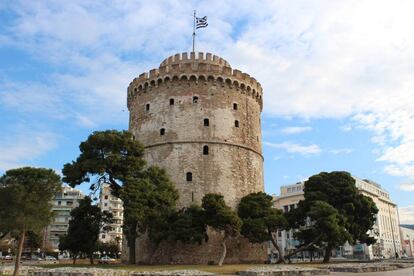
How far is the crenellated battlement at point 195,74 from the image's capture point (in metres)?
32.5

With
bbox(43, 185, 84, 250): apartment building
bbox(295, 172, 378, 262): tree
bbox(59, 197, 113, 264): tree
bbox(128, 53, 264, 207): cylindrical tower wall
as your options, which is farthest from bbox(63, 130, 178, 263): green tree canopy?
bbox(43, 185, 84, 250): apartment building

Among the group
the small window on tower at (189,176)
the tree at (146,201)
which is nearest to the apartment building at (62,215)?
the small window on tower at (189,176)

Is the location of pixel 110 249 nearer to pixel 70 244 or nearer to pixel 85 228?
pixel 70 244

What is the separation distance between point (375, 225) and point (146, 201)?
60700 millimetres

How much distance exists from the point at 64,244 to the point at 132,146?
27.3 feet

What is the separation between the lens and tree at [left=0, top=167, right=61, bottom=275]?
17016 millimetres

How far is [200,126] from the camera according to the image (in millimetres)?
31594

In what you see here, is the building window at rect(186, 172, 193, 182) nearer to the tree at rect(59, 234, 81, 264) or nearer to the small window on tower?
the small window on tower

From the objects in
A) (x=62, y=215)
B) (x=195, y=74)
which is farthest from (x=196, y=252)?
(x=62, y=215)

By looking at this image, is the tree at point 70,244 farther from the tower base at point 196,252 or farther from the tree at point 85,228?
the tower base at point 196,252

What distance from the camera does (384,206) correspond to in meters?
87.2

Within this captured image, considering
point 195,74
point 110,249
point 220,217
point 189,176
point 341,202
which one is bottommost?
point 110,249

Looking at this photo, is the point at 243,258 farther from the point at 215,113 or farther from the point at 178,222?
the point at 215,113

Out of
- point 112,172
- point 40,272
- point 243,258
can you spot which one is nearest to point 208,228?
point 243,258
